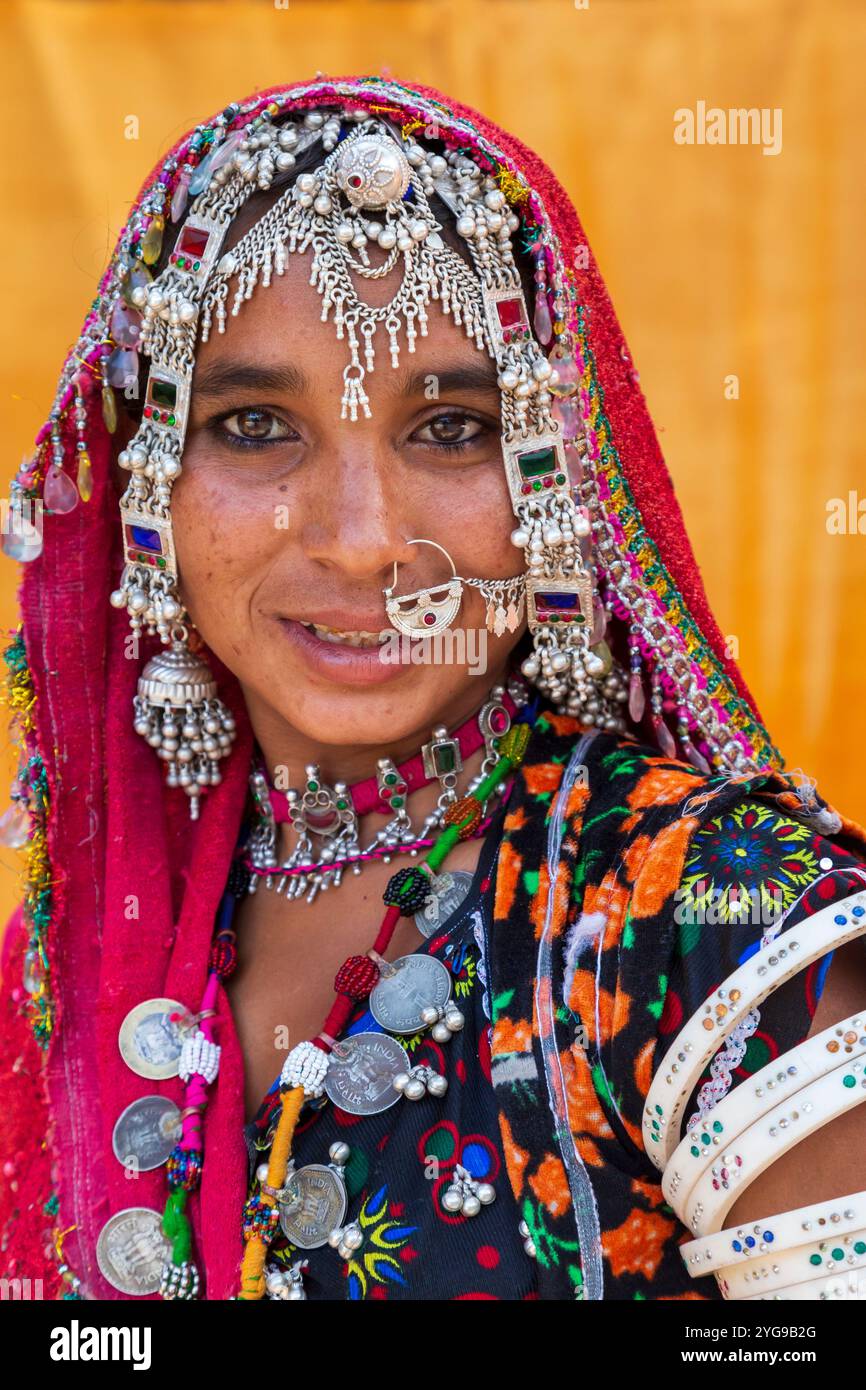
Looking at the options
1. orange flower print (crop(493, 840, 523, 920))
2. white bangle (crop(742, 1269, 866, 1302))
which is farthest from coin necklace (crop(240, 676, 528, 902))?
white bangle (crop(742, 1269, 866, 1302))

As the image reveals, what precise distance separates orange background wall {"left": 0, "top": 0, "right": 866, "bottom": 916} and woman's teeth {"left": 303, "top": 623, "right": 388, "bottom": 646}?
1928mm

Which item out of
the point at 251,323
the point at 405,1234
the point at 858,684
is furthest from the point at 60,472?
the point at 858,684

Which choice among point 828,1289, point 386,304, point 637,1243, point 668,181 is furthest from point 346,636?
point 668,181

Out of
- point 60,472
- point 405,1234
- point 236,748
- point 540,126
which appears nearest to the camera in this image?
point 405,1234

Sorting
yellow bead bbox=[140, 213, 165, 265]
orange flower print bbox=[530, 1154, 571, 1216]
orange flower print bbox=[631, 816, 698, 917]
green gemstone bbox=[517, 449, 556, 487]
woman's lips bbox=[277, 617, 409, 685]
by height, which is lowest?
orange flower print bbox=[530, 1154, 571, 1216]

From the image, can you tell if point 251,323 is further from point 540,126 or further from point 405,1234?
point 540,126

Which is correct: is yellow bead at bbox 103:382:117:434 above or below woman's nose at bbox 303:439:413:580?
above

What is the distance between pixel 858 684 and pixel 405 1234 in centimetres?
248

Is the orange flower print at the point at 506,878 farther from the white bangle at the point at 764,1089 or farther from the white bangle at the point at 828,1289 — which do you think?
the white bangle at the point at 828,1289

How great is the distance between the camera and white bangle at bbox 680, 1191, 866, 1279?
1137 millimetres

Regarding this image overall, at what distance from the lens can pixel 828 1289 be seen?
3.79 ft

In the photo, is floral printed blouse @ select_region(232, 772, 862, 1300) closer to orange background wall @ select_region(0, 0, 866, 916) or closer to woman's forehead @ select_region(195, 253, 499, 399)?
woman's forehead @ select_region(195, 253, 499, 399)

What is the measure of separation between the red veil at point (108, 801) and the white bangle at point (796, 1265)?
633 mm

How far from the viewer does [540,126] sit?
3256mm
